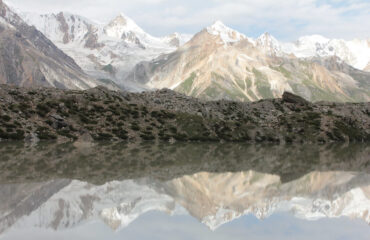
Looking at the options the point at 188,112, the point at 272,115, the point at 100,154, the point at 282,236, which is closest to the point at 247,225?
the point at 282,236

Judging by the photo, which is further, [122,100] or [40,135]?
[122,100]

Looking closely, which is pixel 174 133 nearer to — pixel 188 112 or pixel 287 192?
pixel 188 112

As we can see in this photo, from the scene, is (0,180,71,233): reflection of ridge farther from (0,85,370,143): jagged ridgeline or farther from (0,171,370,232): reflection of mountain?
(0,85,370,143): jagged ridgeline

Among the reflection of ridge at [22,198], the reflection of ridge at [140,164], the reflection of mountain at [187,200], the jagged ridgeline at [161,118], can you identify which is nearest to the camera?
the reflection of ridge at [22,198]

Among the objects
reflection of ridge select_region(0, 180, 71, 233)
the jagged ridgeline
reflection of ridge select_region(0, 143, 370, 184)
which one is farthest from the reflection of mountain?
the jagged ridgeline

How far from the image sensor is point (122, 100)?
11400cm

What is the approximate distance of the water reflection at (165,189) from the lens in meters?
28.1

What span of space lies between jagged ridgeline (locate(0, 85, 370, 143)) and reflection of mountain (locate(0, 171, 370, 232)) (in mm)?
50040

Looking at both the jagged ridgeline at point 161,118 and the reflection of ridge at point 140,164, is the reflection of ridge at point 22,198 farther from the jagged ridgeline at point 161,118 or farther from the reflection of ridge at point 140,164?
the jagged ridgeline at point 161,118

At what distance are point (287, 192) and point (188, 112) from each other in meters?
78.4

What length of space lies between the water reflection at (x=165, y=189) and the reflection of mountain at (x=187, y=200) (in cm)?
6

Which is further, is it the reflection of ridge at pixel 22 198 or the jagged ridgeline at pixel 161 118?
the jagged ridgeline at pixel 161 118

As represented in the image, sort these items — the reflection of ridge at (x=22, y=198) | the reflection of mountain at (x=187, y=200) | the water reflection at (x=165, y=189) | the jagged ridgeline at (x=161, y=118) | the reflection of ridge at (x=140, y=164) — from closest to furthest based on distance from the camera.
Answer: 1. the reflection of ridge at (x=22, y=198)
2. the reflection of mountain at (x=187, y=200)
3. the water reflection at (x=165, y=189)
4. the reflection of ridge at (x=140, y=164)
5. the jagged ridgeline at (x=161, y=118)

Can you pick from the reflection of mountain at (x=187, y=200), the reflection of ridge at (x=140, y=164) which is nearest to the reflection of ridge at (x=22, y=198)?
the reflection of mountain at (x=187, y=200)
